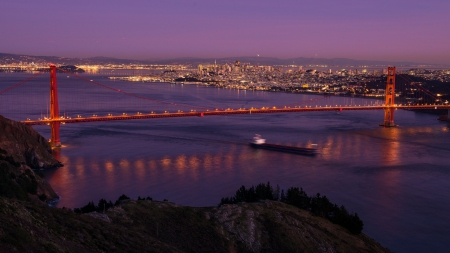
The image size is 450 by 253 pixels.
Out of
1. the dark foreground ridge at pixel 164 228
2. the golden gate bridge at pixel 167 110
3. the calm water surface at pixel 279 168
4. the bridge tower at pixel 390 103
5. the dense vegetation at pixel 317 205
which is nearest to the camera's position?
the dark foreground ridge at pixel 164 228

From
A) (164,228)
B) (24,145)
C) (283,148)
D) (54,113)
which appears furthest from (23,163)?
(283,148)

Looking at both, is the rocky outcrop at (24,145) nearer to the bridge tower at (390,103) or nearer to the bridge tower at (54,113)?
the bridge tower at (54,113)

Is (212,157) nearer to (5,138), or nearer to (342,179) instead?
(342,179)

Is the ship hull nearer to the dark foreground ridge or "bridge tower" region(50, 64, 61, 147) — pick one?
"bridge tower" region(50, 64, 61, 147)

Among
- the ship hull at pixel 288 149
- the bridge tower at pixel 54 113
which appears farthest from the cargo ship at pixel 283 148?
the bridge tower at pixel 54 113

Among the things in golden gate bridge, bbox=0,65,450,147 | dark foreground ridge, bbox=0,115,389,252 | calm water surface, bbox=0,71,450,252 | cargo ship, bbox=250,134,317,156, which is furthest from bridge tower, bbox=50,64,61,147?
dark foreground ridge, bbox=0,115,389,252

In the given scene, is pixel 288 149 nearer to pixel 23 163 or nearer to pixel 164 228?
pixel 23 163
